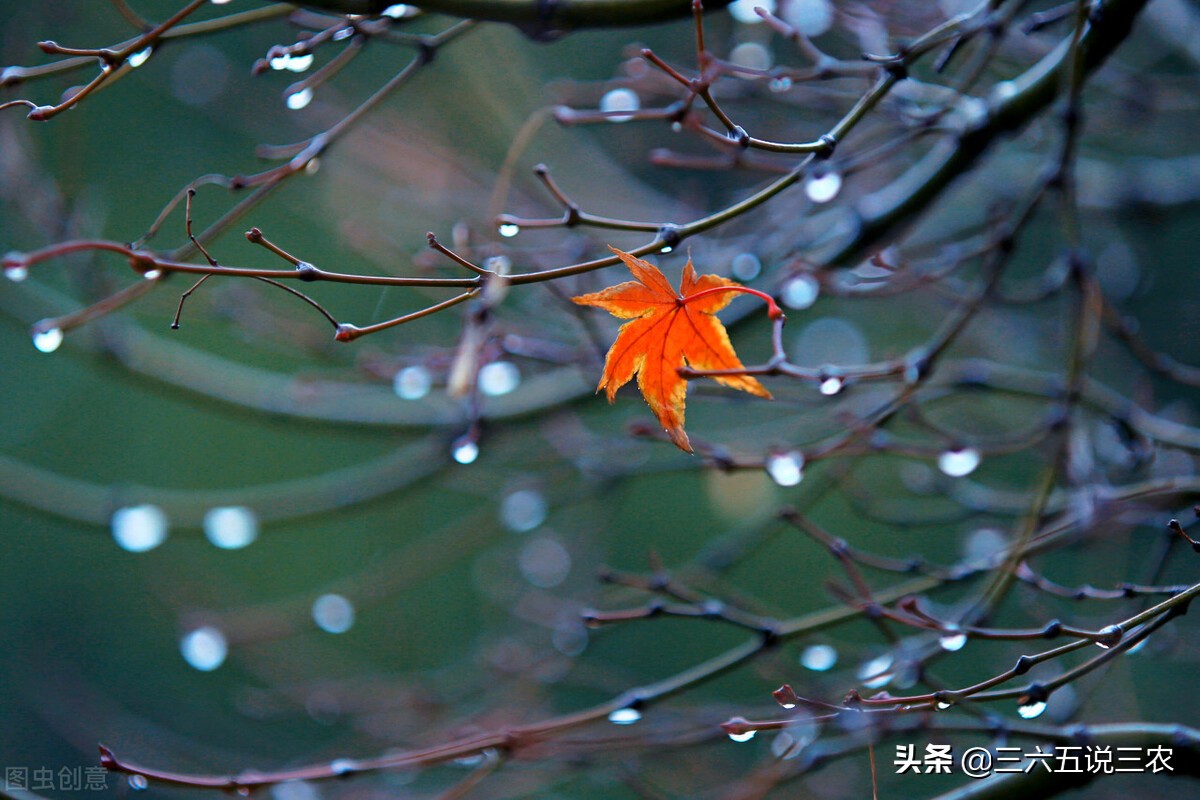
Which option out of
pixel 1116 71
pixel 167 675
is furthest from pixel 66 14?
pixel 167 675

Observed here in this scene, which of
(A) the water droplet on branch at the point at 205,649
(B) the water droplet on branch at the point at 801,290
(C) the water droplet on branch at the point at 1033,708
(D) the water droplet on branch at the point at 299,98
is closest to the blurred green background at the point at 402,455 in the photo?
(A) the water droplet on branch at the point at 205,649

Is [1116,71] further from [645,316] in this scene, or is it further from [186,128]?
[186,128]

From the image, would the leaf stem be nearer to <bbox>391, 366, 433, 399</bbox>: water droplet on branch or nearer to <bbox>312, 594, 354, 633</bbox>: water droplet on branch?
<bbox>391, 366, 433, 399</bbox>: water droplet on branch

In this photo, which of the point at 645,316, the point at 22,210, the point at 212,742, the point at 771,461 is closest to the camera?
the point at 645,316

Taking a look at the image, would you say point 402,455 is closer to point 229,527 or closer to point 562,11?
point 229,527

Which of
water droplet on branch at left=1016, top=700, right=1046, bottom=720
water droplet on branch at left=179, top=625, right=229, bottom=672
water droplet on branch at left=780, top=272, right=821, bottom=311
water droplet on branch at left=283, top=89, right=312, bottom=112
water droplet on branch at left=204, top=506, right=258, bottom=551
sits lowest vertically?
water droplet on branch at left=1016, top=700, right=1046, bottom=720

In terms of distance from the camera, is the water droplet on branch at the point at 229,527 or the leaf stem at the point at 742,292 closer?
the leaf stem at the point at 742,292

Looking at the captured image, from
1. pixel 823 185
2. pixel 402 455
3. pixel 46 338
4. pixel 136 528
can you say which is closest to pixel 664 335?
pixel 823 185

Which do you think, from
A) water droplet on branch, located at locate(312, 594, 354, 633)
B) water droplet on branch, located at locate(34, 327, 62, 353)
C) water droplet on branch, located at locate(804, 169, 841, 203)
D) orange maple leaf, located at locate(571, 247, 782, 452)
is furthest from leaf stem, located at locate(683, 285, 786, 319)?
water droplet on branch, located at locate(312, 594, 354, 633)

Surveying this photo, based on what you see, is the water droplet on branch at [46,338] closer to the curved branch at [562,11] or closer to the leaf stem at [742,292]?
the curved branch at [562,11]
